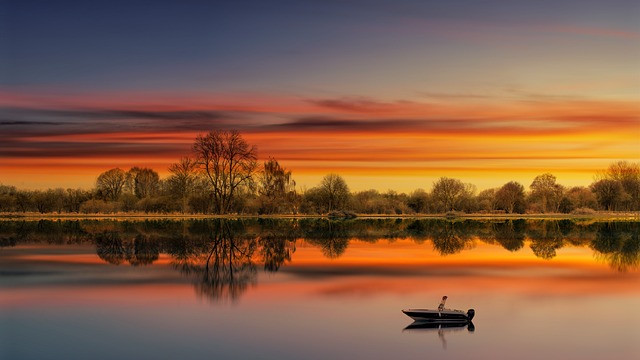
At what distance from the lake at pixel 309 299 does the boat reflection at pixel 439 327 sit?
11cm

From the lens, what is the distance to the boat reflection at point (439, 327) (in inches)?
730

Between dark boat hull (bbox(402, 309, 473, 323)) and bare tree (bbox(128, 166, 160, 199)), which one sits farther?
bare tree (bbox(128, 166, 160, 199))

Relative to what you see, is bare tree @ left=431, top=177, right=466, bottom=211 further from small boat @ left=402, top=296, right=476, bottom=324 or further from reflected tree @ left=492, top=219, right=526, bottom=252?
small boat @ left=402, top=296, right=476, bottom=324

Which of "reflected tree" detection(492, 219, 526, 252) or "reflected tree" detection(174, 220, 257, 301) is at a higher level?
"reflected tree" detection(492, 219, 526, 252)

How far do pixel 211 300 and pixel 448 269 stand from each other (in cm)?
1286

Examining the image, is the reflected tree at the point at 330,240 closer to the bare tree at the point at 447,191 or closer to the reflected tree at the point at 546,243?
Answer: the reflected tree at the point at 546,243

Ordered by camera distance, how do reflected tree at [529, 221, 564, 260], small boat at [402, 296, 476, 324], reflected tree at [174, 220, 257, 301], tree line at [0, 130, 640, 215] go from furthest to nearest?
tree line at [0, 130, 640, 215], reflected tree at [529, 221, 564, 260], reflected tree at [174, 220, 257, 301], small boat at [402, 296, 476, 324]

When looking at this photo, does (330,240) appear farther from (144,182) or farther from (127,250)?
(144,182)

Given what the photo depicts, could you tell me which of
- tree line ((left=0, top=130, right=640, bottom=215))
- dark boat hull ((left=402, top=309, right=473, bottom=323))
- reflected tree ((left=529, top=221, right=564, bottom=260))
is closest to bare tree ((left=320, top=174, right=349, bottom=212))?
tree line ((left=0, top=130, right=640, bottom=215))

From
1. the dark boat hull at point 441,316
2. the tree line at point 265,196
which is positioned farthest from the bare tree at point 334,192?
the dark boat hull at point 441,316

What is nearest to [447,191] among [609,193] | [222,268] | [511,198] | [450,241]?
[511,198]

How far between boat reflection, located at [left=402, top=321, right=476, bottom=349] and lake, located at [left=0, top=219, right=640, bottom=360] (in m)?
0.11

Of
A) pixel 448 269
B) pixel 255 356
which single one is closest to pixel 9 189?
pixel 448 269

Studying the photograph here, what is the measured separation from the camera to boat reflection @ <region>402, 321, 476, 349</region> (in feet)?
60.8
